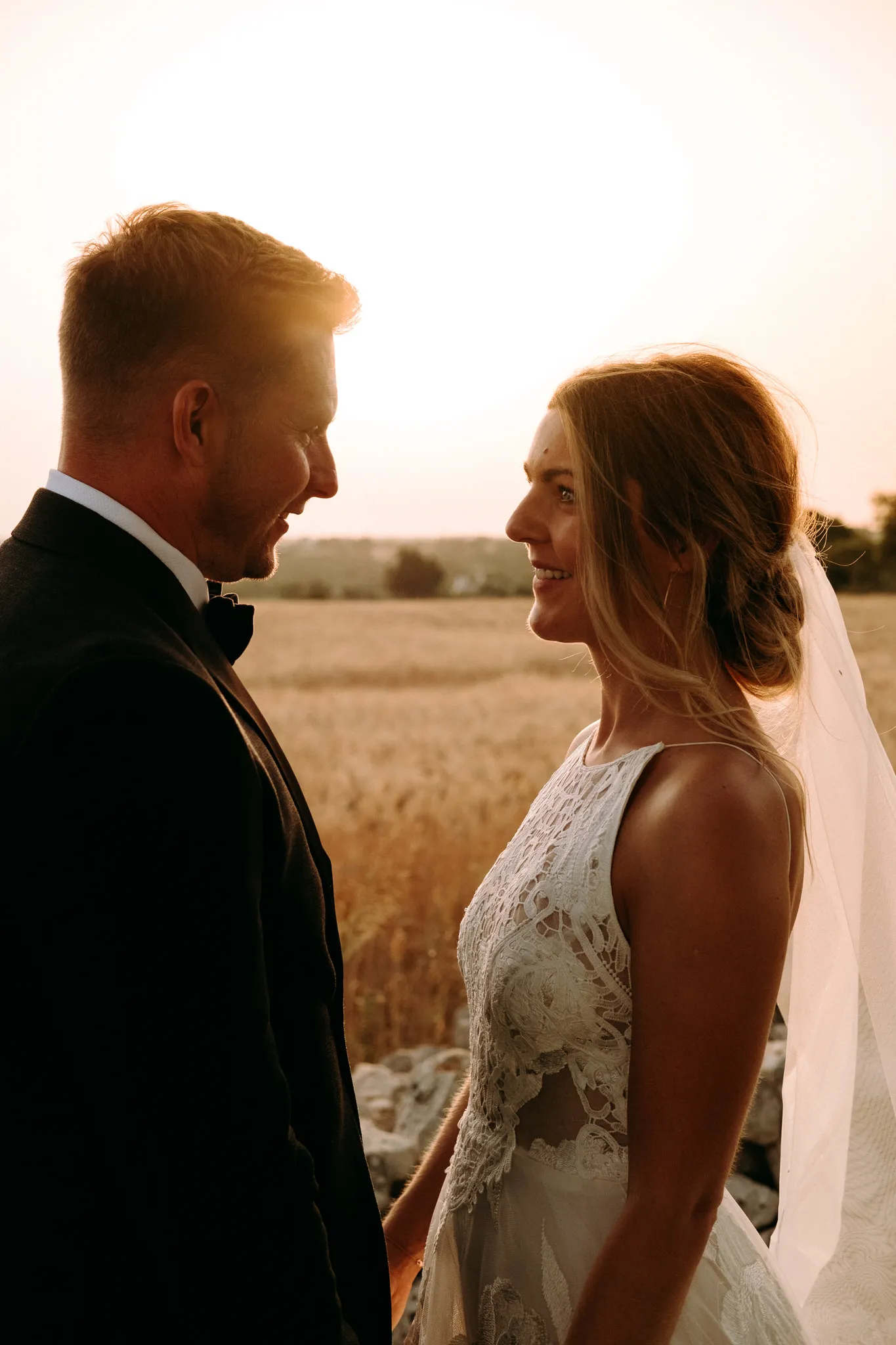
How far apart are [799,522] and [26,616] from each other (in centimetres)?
150

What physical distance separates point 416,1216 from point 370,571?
2210 cm

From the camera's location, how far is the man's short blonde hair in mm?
1714

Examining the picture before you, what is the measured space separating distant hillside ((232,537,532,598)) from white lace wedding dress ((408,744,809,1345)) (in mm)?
19663

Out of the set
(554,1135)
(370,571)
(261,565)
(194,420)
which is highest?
(194,420)

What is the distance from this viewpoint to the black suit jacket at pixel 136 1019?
4.33 ft

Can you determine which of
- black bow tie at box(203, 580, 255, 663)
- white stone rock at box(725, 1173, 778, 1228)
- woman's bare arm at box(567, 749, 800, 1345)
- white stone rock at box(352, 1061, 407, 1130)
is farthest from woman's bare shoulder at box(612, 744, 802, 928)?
white stone rock at box(352, 1061, 407, 1130)

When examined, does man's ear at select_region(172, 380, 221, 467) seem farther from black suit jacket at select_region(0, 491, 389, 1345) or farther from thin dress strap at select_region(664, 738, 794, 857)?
thin dress strap at select_region(664, 738, 794, 857)

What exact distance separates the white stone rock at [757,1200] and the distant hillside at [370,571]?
716 inches

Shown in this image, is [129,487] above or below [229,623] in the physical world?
above

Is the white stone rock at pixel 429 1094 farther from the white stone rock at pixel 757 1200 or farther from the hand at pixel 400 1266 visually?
the hand at pixel 400 1266

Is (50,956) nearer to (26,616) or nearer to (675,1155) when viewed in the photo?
(26,616)

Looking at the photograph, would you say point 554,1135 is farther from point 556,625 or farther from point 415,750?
point 415,750

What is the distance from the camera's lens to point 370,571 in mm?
24047

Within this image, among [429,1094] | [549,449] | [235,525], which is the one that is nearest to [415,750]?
[429,1094]
